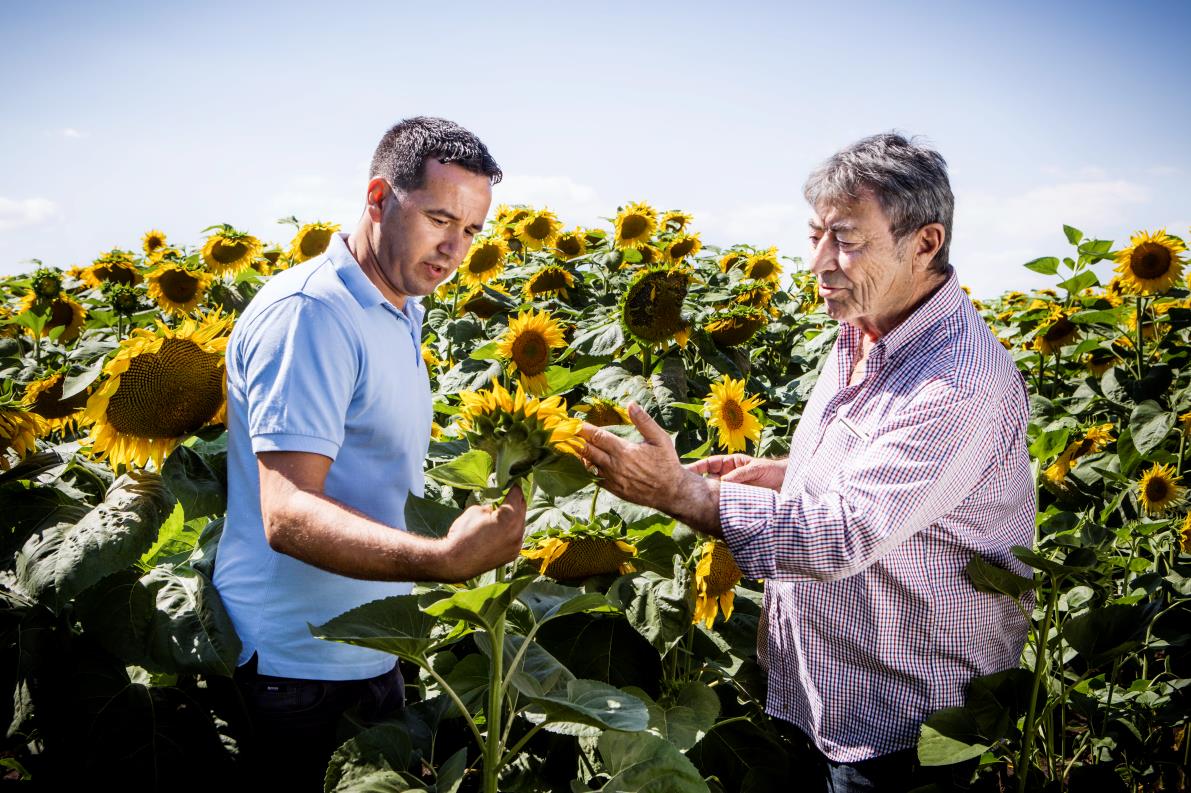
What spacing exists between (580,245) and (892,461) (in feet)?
11.2

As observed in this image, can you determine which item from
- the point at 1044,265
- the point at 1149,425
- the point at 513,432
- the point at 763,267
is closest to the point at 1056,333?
the point at 1044,265

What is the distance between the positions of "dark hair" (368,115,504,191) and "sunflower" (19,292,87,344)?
2.86m

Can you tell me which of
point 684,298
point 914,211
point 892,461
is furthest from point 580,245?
point 892,461

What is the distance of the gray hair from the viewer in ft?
7.06

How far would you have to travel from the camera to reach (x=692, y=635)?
2.25 m

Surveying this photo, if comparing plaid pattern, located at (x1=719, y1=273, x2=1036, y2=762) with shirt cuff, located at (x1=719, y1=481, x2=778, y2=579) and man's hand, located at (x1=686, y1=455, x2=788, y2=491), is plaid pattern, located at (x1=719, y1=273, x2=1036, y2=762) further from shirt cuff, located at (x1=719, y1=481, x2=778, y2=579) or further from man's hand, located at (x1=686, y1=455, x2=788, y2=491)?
man's hand, located at (x1=686, y1=455, x2=788, y2=491)

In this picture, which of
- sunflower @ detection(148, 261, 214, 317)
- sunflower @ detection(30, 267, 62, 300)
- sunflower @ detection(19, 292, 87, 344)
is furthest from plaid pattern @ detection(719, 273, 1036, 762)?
sunflower @ detection(30, 267, 62, 300)

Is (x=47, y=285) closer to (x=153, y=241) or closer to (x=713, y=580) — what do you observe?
(x=153, y=241)

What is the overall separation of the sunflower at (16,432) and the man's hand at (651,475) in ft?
4.48

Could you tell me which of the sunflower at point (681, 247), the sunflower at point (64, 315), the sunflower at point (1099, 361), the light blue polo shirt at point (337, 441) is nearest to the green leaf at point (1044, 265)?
the sunflower at point (1099, 361)

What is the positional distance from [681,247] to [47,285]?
3.02m

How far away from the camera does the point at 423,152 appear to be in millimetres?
1919

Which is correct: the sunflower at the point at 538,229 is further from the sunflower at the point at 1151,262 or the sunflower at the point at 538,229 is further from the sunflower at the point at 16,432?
the sunflower at the point at 16,432

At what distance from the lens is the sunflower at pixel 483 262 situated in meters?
4.56
